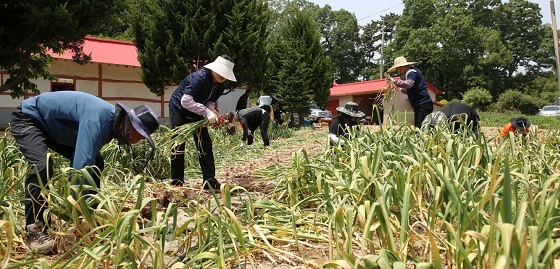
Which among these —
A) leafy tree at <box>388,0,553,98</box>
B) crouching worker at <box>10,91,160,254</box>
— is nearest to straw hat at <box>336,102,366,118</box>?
crouching worker at <box>10,91,160,254</box>

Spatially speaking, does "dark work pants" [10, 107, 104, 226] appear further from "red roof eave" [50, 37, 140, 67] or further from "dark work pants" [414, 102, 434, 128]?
"red roof eave" [50, 37, 140, 67]

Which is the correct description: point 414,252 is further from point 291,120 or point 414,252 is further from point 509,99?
point 509,99

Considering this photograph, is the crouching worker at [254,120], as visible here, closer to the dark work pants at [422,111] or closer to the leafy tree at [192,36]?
the dark work pants at [422,111]

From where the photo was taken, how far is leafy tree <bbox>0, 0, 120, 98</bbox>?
8.38 meters

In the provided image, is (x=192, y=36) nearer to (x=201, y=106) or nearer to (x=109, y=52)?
(x=109, y=52)

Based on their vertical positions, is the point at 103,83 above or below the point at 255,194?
above

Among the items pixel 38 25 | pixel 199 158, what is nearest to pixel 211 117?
pixel 199 158

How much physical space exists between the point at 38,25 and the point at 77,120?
6.95 m

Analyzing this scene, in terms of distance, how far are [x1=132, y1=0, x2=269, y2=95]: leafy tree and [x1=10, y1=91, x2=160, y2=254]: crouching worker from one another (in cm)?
925

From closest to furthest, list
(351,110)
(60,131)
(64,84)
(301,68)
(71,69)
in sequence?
(60,131)
(351,110)
(71,69)
(64,84)
(301,68)

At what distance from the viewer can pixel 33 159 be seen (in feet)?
8.07

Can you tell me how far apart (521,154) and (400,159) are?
114 cm

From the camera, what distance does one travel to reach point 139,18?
12828 mm

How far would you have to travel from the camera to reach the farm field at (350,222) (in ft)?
4.74
